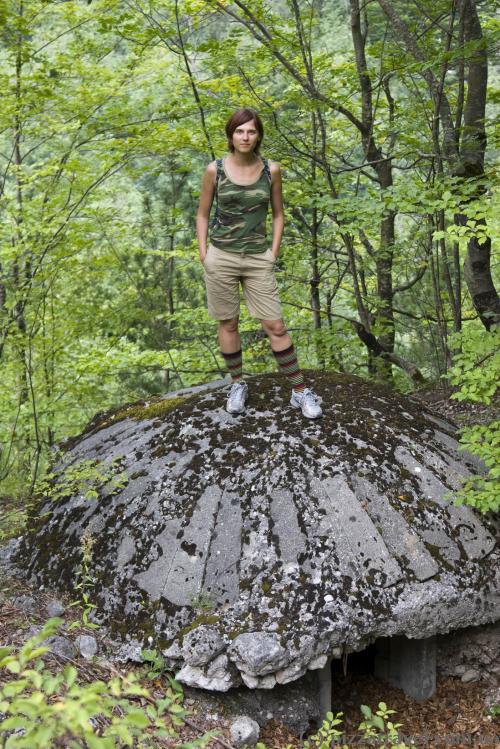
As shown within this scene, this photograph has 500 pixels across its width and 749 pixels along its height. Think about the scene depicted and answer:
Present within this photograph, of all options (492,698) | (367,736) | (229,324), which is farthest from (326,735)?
(229,324)

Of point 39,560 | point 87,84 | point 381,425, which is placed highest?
point 87,84

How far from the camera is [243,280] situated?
13.9 ft

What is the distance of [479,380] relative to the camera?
12.4 ft

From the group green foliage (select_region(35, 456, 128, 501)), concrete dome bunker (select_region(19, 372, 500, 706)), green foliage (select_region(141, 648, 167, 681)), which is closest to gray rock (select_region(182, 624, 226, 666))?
concrete dome bunker (select_region(19, 372, 500, 706))

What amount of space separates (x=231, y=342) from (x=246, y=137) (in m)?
1.45

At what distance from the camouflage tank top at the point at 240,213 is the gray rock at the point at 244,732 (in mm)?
2865

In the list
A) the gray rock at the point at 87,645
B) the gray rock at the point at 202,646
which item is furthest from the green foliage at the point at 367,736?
the gray rock at the point at 87,645

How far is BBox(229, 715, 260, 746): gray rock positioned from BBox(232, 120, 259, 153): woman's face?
336 centimetres

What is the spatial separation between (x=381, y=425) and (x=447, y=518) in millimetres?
824

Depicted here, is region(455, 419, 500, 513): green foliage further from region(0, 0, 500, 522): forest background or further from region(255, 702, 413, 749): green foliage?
region(255, 702, 413, 749): green foliage

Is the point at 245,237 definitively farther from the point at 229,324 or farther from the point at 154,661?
the point at 154,661

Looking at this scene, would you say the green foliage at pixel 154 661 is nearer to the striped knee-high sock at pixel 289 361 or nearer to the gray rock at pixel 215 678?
the gray rock at pixel 215 678

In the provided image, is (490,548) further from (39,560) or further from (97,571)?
(39,560)

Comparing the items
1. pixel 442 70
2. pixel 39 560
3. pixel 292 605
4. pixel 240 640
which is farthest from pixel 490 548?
pixel 442 70
